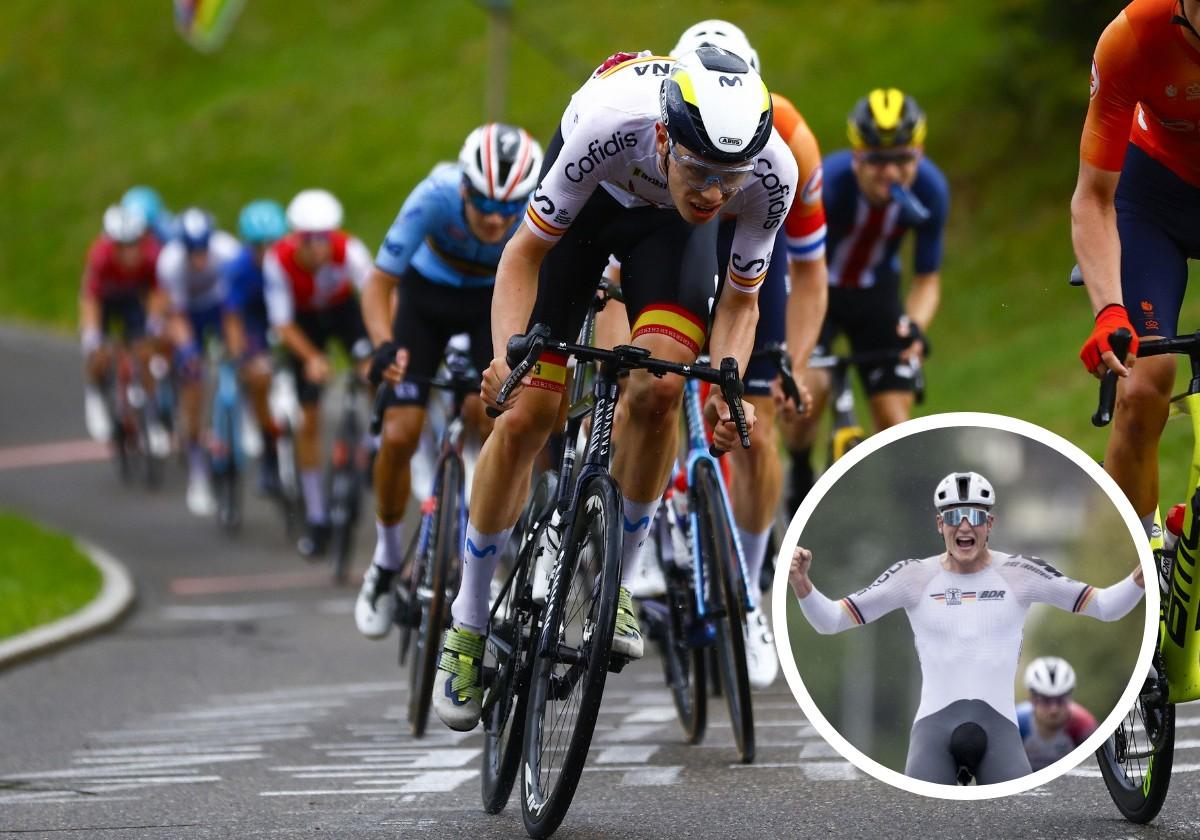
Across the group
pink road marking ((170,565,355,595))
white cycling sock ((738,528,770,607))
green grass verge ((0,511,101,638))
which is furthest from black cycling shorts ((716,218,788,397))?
pink road marking ((170,565,355,595))

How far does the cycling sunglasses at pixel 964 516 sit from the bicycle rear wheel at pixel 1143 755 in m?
0.63

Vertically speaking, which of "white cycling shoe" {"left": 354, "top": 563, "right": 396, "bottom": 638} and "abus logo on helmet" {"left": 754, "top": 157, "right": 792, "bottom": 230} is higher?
"abus logo on helmet" {"left": 754, "top": 157, "right": 792, "bottom": 230}

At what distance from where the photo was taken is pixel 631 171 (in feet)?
17.7

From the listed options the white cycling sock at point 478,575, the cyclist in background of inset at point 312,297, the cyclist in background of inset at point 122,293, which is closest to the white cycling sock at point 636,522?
the white cycling sock at point 478,575

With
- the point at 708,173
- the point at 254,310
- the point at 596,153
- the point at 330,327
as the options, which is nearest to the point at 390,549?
the point at 596,153

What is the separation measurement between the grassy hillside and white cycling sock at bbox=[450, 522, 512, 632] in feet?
32.2

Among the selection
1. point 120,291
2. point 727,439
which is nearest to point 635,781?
point 727,439

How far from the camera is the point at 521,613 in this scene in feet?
18.3

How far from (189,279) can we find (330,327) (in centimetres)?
357

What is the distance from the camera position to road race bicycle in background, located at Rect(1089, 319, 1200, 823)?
482cm

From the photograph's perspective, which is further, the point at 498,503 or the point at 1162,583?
the point at 498,503

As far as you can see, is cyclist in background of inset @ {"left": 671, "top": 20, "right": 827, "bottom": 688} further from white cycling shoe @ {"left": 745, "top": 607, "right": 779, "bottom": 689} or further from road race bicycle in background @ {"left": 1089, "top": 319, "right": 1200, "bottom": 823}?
road race bicycle in background @ {"left": 1089, "top": 319, "right": 1200, "bottom": 823}

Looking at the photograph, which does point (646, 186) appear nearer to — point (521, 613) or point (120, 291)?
point (521, 613)

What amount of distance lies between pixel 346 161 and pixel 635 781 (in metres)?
32.4
